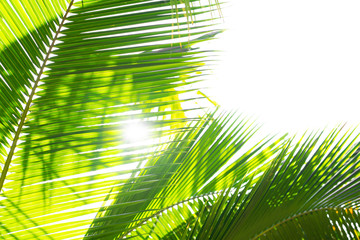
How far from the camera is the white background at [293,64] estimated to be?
1.50 meters

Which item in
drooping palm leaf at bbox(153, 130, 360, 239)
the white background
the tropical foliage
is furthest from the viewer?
the white background

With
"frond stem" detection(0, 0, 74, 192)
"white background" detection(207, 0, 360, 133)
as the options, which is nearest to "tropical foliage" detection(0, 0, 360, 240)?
"frond stem" detection(0, 0, 74, 192)

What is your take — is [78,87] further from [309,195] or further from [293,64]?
[293,64]

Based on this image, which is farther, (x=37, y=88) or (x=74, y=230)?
(x=74, y=230)

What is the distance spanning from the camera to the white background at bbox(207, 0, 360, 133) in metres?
1.50

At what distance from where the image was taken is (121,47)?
0.86 metres

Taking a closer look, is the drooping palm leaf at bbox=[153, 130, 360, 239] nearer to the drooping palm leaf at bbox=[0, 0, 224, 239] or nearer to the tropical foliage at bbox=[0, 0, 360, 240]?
the tropical foliage at bbox=[0, 0, 360, 240]

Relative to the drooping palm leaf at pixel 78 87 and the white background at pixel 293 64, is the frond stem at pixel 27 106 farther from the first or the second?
the white background at pixel 293 64

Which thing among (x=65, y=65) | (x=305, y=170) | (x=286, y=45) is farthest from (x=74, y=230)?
(x=286, y=45)

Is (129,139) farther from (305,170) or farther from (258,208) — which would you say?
(305,170)

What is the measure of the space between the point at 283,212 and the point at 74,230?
0.68 meters

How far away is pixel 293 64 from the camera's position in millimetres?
3387

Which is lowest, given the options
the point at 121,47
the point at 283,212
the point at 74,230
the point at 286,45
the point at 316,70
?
the point at 283,212

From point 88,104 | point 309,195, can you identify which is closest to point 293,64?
point 309,195
